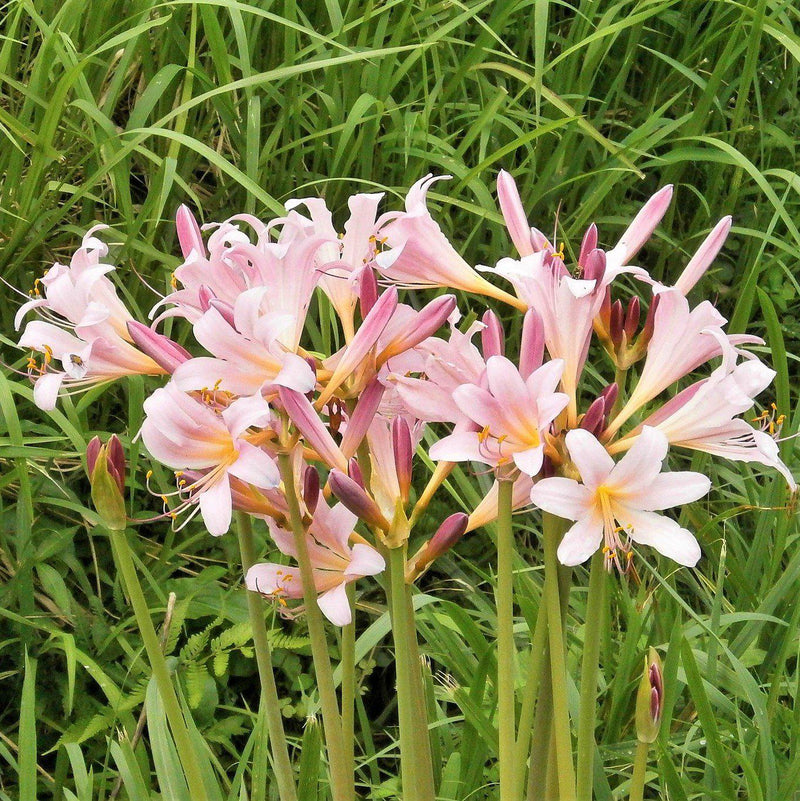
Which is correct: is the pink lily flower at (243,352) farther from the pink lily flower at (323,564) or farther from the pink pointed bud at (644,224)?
the pink pointed bud at (644,224)

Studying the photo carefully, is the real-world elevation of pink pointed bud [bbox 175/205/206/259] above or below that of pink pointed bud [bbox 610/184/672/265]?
below

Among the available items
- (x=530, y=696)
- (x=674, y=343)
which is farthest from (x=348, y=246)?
(x=530, y=696)

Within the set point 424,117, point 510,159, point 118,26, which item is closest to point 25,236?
point 118,26

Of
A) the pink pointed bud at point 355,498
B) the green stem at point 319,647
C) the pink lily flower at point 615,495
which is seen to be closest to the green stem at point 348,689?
the green stem at point 319,647

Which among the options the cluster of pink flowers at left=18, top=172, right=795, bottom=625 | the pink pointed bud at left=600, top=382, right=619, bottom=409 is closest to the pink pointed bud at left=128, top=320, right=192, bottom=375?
the cluster of pink flowers at left=18, top=172, right=795, bottom=625

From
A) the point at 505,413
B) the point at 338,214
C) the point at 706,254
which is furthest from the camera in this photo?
the point at 338,214

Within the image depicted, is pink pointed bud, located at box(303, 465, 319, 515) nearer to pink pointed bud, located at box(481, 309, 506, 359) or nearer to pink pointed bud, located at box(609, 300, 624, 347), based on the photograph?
pink pointed bud, located at box(481, 309, 506, 359)

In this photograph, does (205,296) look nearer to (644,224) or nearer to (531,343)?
(531,343)
